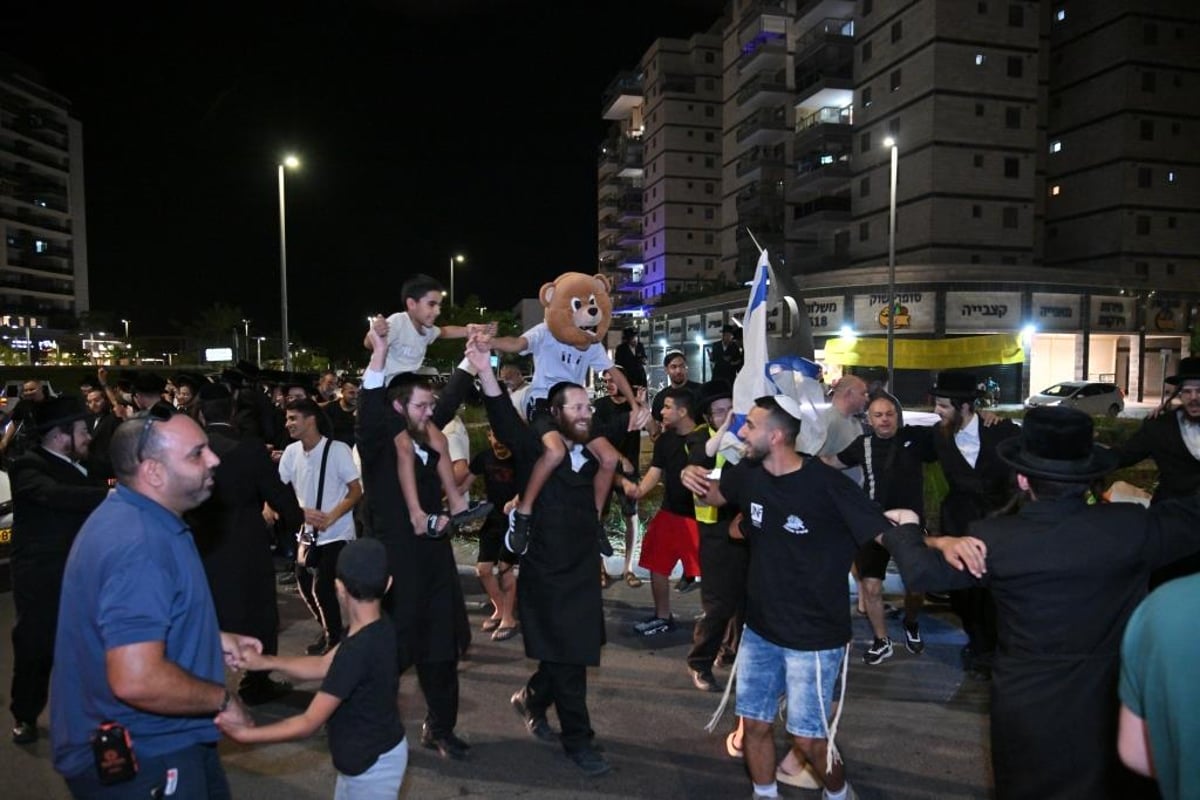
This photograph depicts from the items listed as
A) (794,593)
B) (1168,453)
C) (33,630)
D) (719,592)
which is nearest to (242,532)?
(33,630)

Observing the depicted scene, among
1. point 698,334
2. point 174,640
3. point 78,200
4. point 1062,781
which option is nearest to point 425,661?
point 174,640

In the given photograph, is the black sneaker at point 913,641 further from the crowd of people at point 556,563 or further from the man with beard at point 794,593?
the man with beard at point 794,593

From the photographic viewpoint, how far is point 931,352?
29672 mm

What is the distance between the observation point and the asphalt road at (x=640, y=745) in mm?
4293

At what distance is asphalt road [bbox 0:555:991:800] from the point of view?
4.29 metres

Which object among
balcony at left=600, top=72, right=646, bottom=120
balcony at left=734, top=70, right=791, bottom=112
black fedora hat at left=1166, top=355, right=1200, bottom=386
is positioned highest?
balcony at left=600, top=72, right=646, bottom=120

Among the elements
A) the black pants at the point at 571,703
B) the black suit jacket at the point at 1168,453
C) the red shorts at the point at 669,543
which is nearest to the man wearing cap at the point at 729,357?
the red shorts at the point at 669,543

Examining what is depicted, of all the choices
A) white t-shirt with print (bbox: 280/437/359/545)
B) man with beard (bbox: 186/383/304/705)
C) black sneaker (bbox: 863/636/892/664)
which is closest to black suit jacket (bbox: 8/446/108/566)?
man with beard (bbox: 186/383/304/705)

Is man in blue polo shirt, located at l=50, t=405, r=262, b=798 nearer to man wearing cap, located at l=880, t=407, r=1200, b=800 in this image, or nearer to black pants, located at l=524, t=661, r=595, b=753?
black pants, located at l=524, t=661, r=595, b=753

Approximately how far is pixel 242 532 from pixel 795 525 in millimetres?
3476

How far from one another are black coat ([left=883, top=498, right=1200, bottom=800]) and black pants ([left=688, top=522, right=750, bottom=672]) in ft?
9.09

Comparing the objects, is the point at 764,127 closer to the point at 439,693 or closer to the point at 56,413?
the point at 56,413

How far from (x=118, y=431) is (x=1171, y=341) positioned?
46.8 metres

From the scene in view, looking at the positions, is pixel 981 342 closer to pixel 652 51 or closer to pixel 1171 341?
pixel 1171 341
